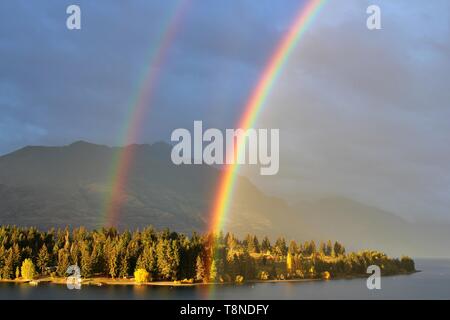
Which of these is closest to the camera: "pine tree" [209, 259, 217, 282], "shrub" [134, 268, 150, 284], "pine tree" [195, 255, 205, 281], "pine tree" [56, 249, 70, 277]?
"shrub" [134, 268, 150, 284]

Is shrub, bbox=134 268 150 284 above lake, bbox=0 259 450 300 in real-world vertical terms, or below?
above

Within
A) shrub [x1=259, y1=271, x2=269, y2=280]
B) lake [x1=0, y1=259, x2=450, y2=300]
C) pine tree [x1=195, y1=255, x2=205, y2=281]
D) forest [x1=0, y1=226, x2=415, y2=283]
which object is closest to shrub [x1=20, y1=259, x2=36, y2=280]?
forest [x1=0, y1=226, x2=415, y2=283]

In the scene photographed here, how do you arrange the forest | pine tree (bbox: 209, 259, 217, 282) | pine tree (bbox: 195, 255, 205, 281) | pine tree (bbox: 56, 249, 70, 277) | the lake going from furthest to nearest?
pine tree (bbox: 56, 249, 70, 277) < pine tree (bbox: 209, 259, 217, 282) < pine tree (bbox: 195, 255, 205, 281) < the forest < the lake

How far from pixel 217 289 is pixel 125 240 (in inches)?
1515

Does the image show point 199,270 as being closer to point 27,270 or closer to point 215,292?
point 215,292

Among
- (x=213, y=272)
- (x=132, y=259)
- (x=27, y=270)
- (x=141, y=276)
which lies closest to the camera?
(x=141, y=276)

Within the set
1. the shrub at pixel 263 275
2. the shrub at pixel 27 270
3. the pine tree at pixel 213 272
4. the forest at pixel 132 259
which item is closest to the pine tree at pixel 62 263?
the forest at pixel 132 259

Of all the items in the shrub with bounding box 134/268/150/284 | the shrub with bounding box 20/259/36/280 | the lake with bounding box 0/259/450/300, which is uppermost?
the shrub with bounding box 20/259/36/280

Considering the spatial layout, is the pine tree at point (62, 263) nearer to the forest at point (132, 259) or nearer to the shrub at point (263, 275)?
the forest at point (132, 259)

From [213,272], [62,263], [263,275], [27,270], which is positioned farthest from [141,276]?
[263,275]

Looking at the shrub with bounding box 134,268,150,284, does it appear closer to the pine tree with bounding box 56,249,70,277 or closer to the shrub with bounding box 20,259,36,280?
the pine tree with bounding box 56,249,70,277

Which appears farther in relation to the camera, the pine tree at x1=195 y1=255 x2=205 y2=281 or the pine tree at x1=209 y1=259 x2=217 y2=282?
the pine tree at x1=209 y1=259 x2=217 y2=282
